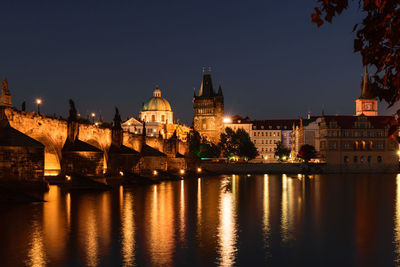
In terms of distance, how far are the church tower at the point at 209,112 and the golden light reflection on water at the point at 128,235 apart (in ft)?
437

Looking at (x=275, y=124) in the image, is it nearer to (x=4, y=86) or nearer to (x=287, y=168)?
(x=287, y=168)

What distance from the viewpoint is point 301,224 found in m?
25.2

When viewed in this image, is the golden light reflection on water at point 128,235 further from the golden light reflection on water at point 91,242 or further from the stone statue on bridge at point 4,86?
the stone statue on bridge at point 4,86

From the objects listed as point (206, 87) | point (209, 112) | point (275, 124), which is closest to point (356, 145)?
point (275, 124)

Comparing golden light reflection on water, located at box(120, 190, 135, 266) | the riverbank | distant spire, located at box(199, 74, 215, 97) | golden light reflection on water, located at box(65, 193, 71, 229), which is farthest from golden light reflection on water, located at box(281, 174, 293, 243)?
distant spire, located at box(199, 74, 215, 97)

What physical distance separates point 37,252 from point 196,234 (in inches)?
283

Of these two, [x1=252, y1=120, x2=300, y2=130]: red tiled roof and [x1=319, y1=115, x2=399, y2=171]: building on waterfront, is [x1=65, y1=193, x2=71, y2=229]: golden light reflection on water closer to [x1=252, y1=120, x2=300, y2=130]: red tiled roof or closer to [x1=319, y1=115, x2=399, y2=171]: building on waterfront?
[x1=319, y1=115, x2=399, y2=171]: building on waterfront

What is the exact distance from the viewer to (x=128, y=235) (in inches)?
827

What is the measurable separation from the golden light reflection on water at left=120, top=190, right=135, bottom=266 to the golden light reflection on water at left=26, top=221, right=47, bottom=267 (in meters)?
2.74

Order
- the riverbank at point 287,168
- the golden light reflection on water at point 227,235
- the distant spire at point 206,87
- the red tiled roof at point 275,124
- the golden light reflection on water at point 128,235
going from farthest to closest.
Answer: the distant spire at point 206,87 → the red tiled roof at point 275,124 → the riverbank at point 287,168 → the golden light reflection on water at point 227,235 → the golden light reflection on water at point 128,235

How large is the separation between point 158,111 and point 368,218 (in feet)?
526

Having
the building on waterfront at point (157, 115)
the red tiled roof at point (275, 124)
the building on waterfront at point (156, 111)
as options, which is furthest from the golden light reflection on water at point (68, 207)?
the building on waterfront at point (156, 111)

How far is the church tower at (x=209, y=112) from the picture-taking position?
547ft

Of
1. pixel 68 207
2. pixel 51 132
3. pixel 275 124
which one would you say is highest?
pixel 275 124
